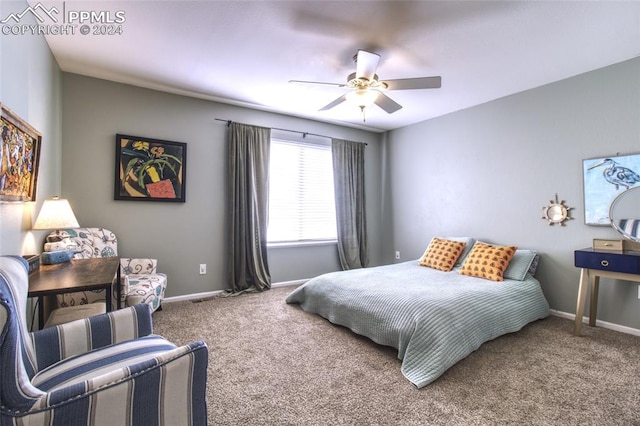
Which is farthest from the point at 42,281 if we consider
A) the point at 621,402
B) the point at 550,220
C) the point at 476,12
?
the point at 550,220

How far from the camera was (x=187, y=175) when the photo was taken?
3.70 metres

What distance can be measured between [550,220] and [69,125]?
517 cm

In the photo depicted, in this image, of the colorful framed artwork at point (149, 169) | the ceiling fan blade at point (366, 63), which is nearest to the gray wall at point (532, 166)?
the ceiling fan blade at point (366, 63)

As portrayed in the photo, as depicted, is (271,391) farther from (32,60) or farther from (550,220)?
(550,220)

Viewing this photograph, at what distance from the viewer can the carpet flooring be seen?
1.65 metres

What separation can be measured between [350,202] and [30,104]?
12.6ft

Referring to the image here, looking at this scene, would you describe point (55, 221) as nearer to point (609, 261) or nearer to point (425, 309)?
point (425, 309)

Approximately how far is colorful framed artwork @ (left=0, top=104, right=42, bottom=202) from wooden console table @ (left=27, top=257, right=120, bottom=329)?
1.63 ft

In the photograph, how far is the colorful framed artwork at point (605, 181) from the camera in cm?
278

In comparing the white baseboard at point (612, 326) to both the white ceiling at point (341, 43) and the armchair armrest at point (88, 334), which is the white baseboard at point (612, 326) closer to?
the white ceiling at point (341, 43)

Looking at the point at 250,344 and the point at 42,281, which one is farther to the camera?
the point at 250,344

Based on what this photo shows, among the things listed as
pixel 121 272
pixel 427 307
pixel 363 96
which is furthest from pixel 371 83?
pixel 121 272

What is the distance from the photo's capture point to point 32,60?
7.19 feet

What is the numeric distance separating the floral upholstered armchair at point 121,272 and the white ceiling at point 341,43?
165 centimetres
